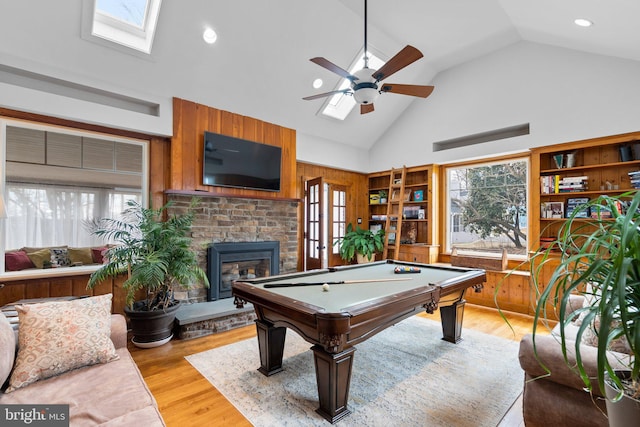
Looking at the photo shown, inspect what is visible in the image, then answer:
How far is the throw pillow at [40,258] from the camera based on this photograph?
139 inches

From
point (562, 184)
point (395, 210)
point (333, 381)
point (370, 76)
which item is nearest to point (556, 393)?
point (333, 381)

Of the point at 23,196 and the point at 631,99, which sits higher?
the point at 631,99

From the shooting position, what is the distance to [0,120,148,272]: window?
17.0ft

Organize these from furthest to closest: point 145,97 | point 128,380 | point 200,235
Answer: point 200,235 → point 145,97 → point 128,380

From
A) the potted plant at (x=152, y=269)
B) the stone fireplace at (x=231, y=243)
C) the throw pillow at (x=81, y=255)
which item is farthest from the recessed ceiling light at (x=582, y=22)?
the throw pillow at (x=81, y=255)

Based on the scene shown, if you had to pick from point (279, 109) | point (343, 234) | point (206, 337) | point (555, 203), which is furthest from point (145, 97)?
point (555, 203)

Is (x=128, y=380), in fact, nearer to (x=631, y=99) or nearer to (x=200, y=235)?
(x=200, y=235)

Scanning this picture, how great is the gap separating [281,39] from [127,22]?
1.76m

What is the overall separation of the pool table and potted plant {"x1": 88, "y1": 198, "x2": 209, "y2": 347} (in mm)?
1113

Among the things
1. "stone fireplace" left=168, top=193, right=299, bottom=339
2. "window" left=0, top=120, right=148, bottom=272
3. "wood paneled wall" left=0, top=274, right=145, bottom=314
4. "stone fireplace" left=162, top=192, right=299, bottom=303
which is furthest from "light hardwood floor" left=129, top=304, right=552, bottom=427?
"window" left=0, top=120, right=148, bottom=272

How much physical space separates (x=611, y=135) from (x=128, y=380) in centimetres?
552

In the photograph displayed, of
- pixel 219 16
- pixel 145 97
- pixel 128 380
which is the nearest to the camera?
pixel 128 380

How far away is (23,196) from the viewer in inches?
219

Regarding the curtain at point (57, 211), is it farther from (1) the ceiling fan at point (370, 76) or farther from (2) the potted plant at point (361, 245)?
(1) the ceiling fan at point (370, 76)
